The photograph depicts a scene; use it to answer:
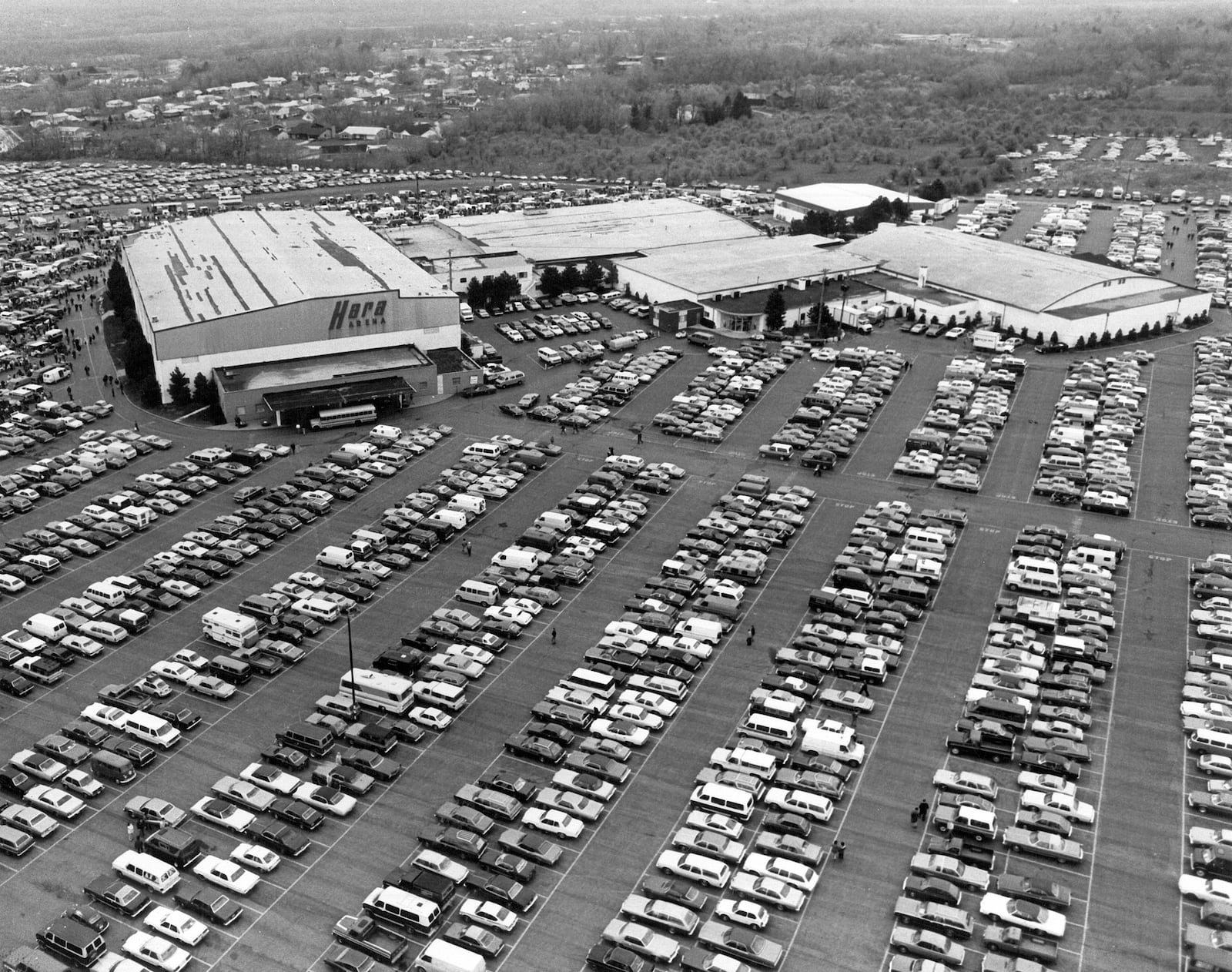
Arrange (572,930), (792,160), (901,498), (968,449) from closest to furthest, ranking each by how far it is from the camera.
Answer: (572,930), (901,498), (968,449), (792,160)

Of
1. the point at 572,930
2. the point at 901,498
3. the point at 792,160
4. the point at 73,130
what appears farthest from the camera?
the point at 73,130

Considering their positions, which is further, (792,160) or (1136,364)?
(792,160)

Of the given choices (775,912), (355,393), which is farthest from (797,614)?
(355,393)

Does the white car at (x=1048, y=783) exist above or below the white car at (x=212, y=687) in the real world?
below

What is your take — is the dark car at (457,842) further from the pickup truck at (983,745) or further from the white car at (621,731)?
the pickup truck at (983,745)

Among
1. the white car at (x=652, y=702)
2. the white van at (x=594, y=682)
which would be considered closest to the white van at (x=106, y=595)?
the white van at (x=594, y=682)

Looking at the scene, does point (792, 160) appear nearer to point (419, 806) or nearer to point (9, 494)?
point (9, 494)
